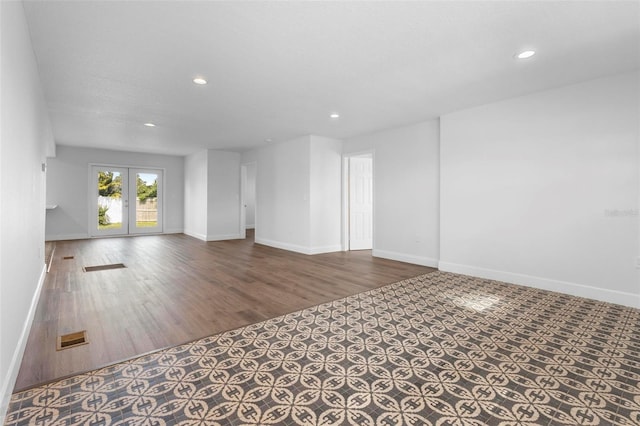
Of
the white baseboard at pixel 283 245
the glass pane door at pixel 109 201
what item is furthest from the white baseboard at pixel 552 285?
the glass pane door at pixel 109 201

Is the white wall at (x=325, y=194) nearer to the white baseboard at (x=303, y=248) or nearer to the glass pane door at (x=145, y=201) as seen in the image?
the white baseboard at (x=303, y=248)

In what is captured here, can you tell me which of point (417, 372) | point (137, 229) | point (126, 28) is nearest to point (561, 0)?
point (417, 372)

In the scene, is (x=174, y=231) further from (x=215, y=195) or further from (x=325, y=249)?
(x=325, y=249)

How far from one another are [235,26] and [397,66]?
1.71m

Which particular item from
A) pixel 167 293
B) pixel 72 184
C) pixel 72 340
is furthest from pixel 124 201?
pixel 72 340

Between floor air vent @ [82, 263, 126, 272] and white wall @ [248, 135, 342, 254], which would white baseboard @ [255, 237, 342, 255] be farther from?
floor air vent @ [82, 263, 126, 272]

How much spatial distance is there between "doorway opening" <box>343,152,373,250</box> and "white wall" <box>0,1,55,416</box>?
219 inches

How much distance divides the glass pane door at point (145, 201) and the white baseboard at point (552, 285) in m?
9.04

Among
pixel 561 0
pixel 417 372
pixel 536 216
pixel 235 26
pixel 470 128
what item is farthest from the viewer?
pixel 470 128

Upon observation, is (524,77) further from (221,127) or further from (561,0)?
(221,127)

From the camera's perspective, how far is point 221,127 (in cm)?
618

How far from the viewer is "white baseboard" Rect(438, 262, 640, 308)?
11.5 ft

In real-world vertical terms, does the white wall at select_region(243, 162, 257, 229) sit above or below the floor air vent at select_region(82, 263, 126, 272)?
above

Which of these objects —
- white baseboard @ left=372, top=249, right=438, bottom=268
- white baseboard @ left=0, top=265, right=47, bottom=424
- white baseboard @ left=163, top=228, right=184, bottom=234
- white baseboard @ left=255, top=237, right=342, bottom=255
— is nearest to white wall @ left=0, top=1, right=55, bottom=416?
white baseboard @ left=0, top=265, right=47, bottom=424
